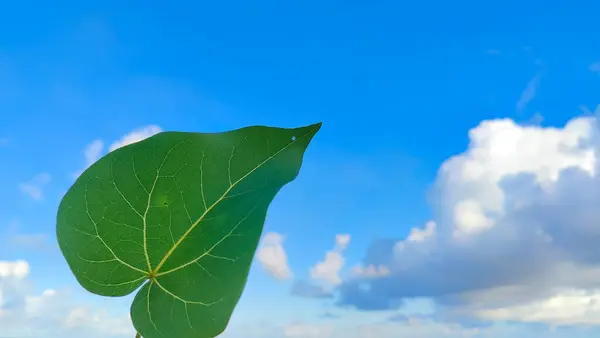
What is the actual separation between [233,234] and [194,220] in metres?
0.10

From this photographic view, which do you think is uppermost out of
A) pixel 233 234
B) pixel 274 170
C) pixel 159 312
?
pixel 274 170

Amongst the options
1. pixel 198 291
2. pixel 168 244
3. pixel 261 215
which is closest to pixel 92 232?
pixel 168 244

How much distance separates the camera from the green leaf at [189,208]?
52.3 inches

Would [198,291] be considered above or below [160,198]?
below

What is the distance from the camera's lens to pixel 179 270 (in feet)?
4.64

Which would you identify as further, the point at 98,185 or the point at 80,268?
the point at 80,268

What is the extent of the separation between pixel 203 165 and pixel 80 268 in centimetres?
45

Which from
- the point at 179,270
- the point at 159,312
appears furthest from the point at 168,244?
the point at 159,312

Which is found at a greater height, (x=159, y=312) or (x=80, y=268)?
(x=80, y=268)

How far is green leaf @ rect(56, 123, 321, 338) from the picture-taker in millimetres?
1328

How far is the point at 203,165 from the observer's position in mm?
1335

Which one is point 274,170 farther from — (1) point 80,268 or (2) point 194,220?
(1) point 80,268

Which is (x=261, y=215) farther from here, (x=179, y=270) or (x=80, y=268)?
(x=80, y=268)

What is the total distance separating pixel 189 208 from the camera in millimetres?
1363
